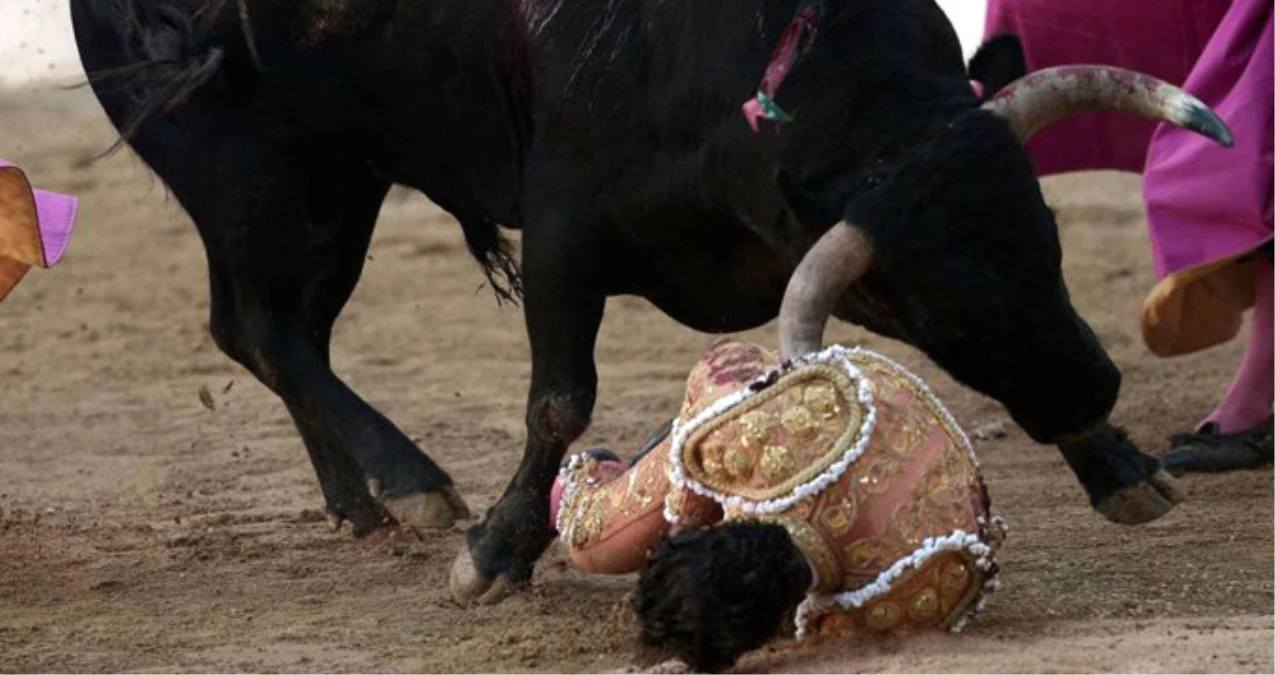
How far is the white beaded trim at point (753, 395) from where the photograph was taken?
3.49 meters

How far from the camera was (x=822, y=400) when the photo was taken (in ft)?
11.7

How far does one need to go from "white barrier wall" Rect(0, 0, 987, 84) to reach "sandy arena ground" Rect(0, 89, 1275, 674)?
1.89 ft

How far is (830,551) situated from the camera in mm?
3475

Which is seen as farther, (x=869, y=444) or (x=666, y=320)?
(x=666, y=320)

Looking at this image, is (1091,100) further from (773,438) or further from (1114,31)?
(1114,31)

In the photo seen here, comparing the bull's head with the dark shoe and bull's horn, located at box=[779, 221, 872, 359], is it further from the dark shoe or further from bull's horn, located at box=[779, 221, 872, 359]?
the dark shoe

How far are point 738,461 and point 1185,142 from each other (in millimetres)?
2431

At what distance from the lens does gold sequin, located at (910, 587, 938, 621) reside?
11.7 feet

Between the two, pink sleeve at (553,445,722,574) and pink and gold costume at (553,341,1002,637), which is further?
pink sleeve at (553,445,722,574)

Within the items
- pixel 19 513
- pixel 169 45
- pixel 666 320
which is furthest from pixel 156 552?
pixel 666 320

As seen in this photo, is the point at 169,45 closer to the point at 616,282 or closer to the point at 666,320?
the point at 616,282

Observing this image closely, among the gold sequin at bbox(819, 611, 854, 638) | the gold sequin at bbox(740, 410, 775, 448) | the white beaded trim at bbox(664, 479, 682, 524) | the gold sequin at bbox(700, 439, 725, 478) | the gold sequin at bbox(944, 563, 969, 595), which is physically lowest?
the gold sequin at bbox(819, 611, 854, 638)

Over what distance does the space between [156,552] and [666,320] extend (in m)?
3.31

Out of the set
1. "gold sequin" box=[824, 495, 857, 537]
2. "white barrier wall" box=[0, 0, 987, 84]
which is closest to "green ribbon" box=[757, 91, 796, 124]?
"gold sequin" box=[824, 495, 857, 537]
